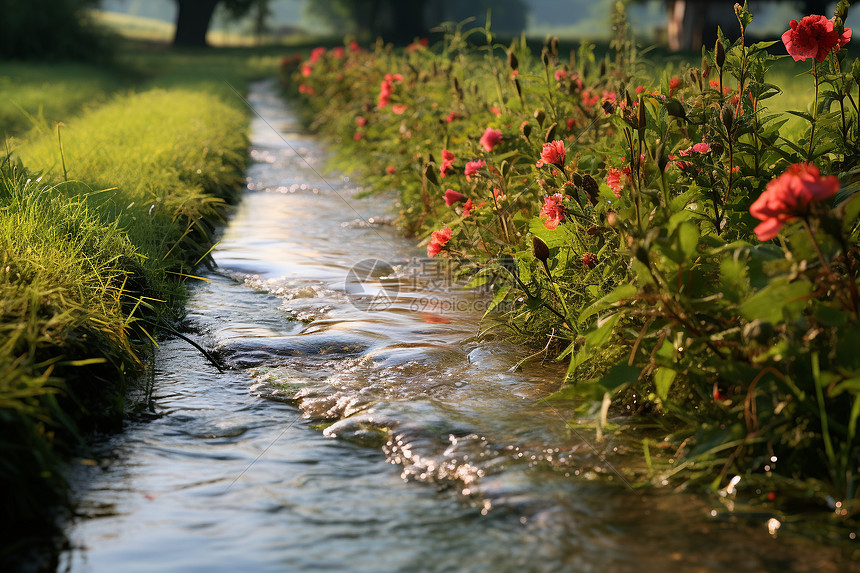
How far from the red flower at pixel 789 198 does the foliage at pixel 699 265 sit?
0.09ft

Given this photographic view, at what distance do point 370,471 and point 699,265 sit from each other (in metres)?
1.24

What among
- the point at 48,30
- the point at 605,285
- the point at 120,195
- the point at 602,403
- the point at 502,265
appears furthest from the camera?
the point at 48,30

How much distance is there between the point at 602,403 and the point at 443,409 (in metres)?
0.73

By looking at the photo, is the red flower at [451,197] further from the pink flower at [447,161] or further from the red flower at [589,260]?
the red flower at [589,260]

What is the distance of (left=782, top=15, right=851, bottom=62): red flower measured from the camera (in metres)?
2.98

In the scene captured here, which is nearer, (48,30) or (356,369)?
(356,369)

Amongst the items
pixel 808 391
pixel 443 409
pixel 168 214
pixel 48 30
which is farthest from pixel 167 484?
pixel 48 30

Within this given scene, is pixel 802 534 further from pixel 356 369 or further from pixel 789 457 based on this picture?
pixel 356 369

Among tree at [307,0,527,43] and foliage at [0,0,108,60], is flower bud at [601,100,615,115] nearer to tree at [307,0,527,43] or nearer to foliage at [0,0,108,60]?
tree at [307,0,527,43]

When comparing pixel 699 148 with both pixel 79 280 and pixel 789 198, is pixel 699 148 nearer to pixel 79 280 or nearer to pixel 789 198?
pixel 789 198

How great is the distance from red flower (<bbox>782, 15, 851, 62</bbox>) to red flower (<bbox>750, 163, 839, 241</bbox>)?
1.10m

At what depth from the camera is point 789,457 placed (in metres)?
2.28


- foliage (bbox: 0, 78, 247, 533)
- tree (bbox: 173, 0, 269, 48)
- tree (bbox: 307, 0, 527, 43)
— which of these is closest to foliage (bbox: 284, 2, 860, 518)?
foliage (bbox: 0, 78, 247, 533)

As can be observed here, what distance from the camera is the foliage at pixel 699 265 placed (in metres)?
2.24
